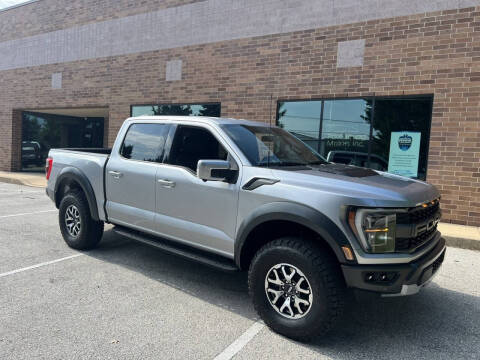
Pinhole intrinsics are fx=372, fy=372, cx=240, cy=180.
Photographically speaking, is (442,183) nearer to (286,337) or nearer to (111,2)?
(286,337)

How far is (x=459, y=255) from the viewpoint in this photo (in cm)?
592

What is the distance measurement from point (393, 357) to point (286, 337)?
85 cm

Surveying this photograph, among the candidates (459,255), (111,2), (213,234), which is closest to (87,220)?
(213,234)

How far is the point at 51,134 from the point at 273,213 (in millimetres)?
17862

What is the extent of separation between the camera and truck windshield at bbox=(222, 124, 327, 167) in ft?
12.2

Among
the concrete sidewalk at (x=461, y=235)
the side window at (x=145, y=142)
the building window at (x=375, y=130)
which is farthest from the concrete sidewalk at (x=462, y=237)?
the side window at (x=145, y=142)

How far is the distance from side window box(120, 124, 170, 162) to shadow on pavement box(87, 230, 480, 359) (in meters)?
1.44

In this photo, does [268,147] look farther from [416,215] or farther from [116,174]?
[116,174]

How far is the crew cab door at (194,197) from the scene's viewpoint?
3605 mm

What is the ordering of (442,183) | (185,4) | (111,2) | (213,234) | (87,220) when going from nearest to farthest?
(213,234), (87,220), (442,183), (185,4), (111,2)

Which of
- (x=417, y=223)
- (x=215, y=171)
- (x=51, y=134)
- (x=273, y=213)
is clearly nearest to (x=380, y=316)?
(x=417, y=223)

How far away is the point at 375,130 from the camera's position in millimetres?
8445

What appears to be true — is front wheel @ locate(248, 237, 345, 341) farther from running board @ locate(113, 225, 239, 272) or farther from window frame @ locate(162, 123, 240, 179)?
window frame @ locate(162, 123, 240, 179)

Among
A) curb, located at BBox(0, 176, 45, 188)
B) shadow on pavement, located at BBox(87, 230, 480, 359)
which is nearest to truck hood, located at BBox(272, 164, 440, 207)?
shadow on pavement, located at BBox(87, 230, 480, 359)
